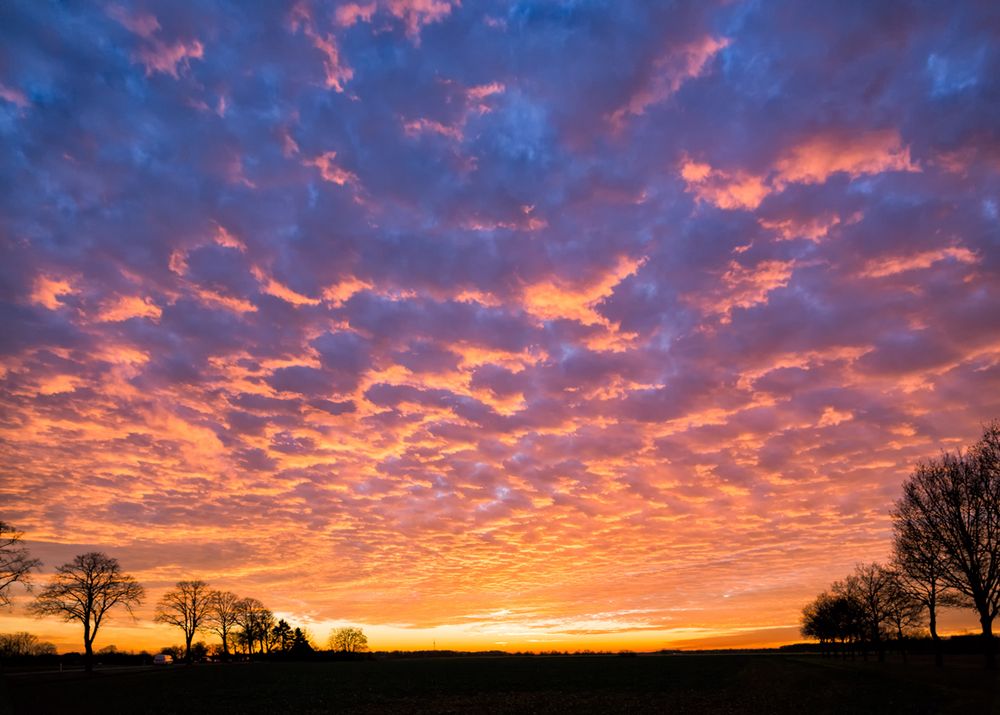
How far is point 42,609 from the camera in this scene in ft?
305

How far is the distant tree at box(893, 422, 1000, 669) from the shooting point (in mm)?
56062

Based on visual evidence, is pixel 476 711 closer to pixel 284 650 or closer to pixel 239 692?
pixel 239 692

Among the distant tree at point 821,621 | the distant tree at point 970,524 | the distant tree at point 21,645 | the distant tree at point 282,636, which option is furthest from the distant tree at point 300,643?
the distant tree at point 970,524

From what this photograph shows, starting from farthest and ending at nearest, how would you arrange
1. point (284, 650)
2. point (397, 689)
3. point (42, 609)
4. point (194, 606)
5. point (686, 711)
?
point (284, 650)
point (194, 606)
point (42, 609)
point (397, 689)
point (686, 711)

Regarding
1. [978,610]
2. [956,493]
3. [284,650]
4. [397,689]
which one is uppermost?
[956,493]

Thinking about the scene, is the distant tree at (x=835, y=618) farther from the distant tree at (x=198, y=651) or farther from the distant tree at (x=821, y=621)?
the distant tree at (x=198, y=651)

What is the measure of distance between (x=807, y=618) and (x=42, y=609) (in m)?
180

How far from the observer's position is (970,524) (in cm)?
5759

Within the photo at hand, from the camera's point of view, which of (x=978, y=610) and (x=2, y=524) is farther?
(x=2, y=524)

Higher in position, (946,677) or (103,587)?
(103,587)

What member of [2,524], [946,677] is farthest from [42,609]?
→ [946,677]

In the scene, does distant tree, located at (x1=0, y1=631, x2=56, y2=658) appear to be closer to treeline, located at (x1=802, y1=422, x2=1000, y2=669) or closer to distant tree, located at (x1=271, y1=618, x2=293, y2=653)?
distant tree, located at (x1=271, y1=618, x2=293, y2=653)

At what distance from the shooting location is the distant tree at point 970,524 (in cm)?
5606

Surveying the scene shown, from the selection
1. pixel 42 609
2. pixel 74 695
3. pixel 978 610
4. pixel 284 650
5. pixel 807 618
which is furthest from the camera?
pixel 284 650
